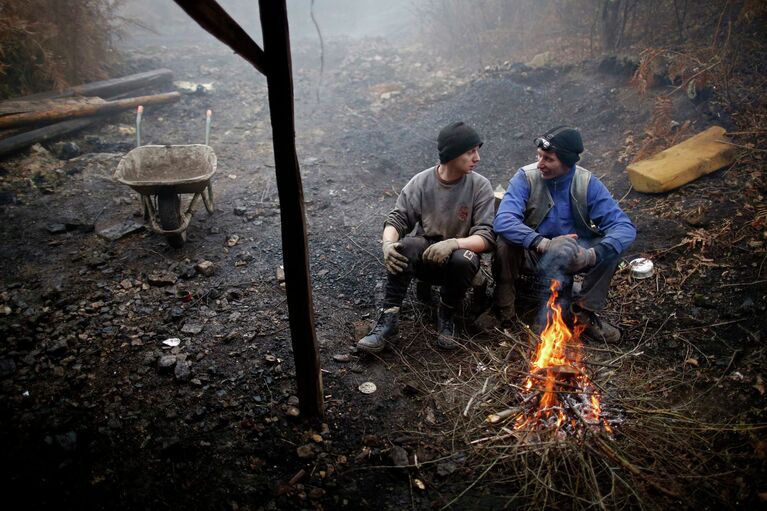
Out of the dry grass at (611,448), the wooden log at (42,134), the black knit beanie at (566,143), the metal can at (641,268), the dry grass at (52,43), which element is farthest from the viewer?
the dry grass at (52,43)

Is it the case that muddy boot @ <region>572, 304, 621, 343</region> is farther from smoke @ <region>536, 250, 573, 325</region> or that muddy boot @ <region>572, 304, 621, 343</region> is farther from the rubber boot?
the rubber boot

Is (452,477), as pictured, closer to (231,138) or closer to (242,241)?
(242,241)

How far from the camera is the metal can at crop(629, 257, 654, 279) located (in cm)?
406

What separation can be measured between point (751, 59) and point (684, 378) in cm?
575

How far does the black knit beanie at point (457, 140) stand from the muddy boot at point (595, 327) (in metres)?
1.59

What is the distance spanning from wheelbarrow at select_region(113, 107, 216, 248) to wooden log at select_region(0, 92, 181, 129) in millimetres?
2614

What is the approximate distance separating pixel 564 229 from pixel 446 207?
1.00 m

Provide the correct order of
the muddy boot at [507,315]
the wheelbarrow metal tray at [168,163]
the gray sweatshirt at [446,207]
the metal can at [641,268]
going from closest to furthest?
1. the gray sweatshirt at [446,207]
2. the muddy boot at [507,315]
3. the metal can at [641,268]
4. the wheelbarrow metal tray at [168,163]

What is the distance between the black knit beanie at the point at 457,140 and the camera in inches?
129

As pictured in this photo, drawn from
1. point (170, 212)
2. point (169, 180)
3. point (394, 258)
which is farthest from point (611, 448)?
point (169, 180)

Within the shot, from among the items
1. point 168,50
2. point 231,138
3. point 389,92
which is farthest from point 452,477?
point 168,50

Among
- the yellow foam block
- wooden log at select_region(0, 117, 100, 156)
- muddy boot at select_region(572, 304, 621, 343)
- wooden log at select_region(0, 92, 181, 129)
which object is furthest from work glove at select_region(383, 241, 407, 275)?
wooden log at select_region(0, 92, 181, 129)

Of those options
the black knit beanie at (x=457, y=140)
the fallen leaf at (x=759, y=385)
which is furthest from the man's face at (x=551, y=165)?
the fallen leaf at (x=759, y=385)

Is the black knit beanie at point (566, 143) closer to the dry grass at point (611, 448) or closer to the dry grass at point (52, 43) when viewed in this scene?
the dry grass at point (611, 448)
